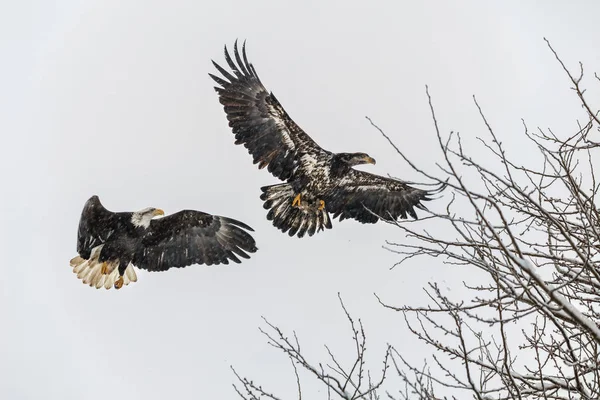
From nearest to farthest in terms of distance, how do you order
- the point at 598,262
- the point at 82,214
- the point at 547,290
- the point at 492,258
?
the point at 547,290
the point at 492,258
the point at 598,262
the point at 82,214

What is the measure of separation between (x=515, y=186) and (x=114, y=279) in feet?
24.4

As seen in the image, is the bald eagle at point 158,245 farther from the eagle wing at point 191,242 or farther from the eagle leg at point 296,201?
the eagle leg at point 296,201

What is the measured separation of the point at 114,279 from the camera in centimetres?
1015

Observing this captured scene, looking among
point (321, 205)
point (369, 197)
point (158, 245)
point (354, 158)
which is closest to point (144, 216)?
point (158, 245)

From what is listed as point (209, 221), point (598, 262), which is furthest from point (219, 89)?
point (598, 262)

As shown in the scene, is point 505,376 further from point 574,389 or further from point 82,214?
point 82,214

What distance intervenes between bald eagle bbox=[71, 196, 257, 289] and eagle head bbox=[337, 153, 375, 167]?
5.15 feet

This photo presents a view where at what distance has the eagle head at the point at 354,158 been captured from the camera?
9594mm

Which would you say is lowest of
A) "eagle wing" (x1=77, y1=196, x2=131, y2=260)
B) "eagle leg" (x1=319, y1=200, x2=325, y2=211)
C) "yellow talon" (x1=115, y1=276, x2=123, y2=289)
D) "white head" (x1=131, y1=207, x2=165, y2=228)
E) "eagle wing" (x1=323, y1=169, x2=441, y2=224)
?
"yellow talon" (x1=115, y1=276, x2=123, y2=289)

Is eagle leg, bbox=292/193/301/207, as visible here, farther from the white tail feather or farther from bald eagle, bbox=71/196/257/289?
the white tail feather

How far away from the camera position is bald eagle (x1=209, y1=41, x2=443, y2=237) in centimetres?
934

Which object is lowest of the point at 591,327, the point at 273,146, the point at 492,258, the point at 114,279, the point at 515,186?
the point at 591,327

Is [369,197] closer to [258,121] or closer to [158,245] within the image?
[258,121]

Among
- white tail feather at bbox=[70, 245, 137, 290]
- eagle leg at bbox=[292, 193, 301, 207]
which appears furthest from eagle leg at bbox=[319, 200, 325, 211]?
white tail feather at bbox=[70, 245, 137, 290]
